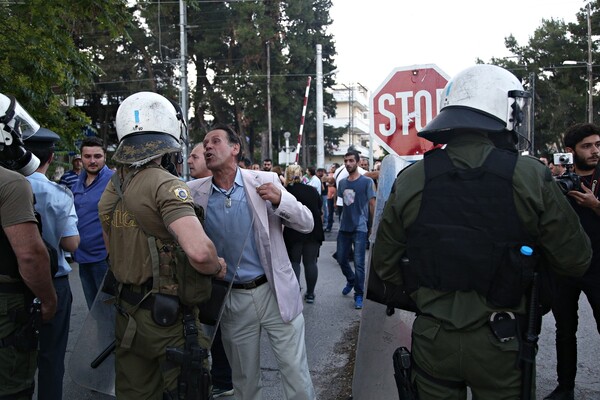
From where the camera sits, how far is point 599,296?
12.5ft

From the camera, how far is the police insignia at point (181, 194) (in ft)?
8.36

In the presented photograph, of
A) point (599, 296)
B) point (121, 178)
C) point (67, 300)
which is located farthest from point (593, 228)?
point (67, 300)

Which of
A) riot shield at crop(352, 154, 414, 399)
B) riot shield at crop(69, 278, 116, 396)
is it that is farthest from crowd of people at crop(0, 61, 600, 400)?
riot shield at crop(352, 154, 414, 399)

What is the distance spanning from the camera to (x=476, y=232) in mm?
2334

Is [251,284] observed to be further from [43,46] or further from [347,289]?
[43,46]

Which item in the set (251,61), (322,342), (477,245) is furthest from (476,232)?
(251,61)

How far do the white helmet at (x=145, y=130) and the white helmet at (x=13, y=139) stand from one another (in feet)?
1.81

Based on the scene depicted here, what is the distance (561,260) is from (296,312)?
5.17ft

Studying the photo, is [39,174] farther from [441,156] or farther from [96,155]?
[441,156]

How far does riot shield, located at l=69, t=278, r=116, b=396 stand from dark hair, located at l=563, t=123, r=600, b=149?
3346 mm

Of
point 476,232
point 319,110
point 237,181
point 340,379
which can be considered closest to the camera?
point 476,232

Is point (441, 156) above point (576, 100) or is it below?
below

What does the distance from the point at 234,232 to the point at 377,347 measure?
1.16 m

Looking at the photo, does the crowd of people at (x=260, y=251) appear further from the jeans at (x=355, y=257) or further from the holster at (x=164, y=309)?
the jeans at (x=355, y=257)
